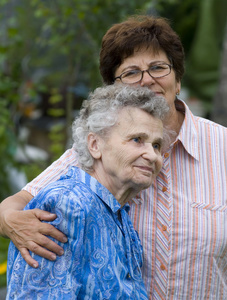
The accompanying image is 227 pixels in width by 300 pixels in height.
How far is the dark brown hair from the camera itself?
236 centimetres

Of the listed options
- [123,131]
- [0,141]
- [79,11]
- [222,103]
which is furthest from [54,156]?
[123,131]

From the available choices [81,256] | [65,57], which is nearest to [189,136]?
[81,256]

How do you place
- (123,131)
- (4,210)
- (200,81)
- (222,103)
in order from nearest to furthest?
1. (123,131)
2. (4,210)
3. (222,103)
4. (200,81)

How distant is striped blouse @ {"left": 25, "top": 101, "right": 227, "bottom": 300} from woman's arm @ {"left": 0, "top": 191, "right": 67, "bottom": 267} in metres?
0.24

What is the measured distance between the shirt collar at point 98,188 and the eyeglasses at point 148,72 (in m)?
0.52

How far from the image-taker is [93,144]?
2.13 m

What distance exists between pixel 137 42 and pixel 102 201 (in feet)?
2.59

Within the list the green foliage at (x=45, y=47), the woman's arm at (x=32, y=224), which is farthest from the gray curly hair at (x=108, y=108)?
the green foliage at (x=45, y=47)

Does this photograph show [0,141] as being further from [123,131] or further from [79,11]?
[123,131]

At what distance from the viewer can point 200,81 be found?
711 centimetres

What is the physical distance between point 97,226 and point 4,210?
541 mm

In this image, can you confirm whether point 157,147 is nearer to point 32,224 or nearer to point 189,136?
Result: point 189,136

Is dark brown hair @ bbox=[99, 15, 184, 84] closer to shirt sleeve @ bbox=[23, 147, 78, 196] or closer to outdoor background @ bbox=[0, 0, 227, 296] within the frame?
shirt sleeve @ bbox=[23, 147, 78, 196]

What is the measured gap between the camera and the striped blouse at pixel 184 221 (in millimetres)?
2318
